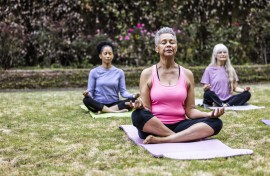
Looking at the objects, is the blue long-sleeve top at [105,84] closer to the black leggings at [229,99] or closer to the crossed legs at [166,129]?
the black leggings at [229,99]

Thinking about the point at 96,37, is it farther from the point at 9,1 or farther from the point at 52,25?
the point at 9,1

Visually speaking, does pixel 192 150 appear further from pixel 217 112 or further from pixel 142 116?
pixel 142 116

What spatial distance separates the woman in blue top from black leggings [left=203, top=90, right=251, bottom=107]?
1074 mm

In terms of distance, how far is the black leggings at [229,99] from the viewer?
6.76 m

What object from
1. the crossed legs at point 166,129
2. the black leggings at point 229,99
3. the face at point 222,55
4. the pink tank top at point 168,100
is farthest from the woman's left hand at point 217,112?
the face at point 222,55

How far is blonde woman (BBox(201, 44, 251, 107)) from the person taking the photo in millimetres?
6988

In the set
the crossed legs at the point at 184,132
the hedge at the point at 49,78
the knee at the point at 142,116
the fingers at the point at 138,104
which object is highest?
the fingers at the point at 138,104

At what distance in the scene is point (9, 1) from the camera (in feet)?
39.5

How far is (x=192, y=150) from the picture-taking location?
387cm

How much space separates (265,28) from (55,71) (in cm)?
557

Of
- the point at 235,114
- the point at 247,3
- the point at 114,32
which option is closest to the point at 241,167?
the point at 235,114

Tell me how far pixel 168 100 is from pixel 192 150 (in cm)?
65

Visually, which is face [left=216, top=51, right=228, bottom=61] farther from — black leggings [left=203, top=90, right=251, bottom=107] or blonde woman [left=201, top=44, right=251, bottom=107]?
black leggings [left=203, top=90, right=251, bottom=107]

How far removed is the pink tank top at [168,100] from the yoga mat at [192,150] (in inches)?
12.3
